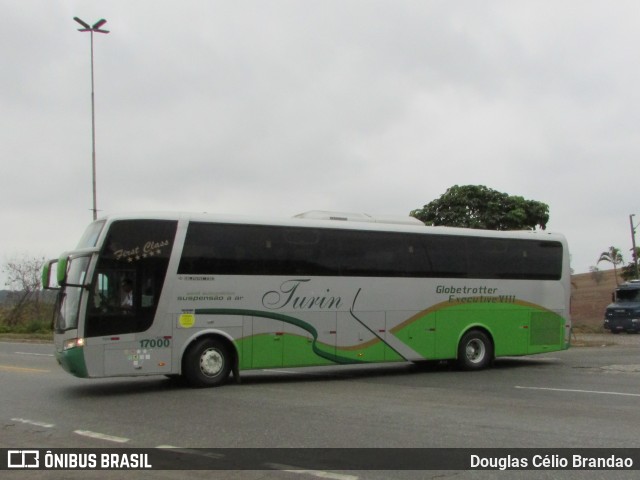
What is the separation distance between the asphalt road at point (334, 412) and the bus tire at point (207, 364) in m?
0.32

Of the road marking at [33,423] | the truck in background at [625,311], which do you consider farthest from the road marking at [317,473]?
the truck in background at [625,311]

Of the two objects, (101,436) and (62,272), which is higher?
(62,272)

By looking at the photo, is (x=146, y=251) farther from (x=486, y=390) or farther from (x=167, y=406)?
(x=486, y=390)

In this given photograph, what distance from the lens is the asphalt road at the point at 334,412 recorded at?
8461 mm

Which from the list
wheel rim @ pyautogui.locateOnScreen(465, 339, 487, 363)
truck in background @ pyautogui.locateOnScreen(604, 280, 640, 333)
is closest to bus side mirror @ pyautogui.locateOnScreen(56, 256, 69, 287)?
wheel rim @ pyautogui.locateOnScreen(465, 339, 487, 363)

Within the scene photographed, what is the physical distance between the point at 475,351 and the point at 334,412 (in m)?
7.93

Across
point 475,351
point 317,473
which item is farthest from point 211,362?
point 317,473

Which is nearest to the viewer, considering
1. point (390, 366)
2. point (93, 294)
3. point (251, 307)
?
point (93, 294)

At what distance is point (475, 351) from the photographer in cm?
1789

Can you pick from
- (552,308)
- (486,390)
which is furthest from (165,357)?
(552,308)

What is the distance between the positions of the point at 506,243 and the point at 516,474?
457 inches

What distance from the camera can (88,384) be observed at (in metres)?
15.0

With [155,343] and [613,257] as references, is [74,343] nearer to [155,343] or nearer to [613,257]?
[155,343]

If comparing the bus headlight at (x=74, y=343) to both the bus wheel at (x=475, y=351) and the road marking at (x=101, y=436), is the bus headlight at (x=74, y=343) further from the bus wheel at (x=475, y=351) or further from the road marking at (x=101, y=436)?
the bus wheel at (x=475, y=351)
